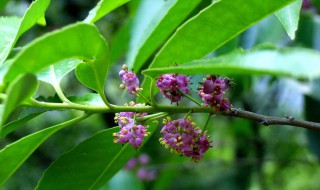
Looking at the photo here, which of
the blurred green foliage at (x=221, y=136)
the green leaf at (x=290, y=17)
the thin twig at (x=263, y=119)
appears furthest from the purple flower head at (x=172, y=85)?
the blurred green foliage at (x=221, y=136)

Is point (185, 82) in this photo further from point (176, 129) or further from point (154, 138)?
point (154, 138)

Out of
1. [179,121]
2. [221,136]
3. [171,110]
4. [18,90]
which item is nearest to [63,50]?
[18,90]

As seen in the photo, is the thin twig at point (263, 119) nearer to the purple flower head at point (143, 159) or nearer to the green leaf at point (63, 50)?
the green leaf at point (63, 50)

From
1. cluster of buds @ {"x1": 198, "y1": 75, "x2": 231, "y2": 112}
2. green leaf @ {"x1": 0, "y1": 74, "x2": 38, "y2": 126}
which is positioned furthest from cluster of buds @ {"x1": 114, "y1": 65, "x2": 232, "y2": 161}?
green leaf @ {"x1": 0, "y1": 74, "x2": 38, "y2": 126}

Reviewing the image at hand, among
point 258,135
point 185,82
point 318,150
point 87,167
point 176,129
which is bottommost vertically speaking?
point 258,135

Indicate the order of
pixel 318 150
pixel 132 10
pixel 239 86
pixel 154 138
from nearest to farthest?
1. pixel 132 10
2. pixel 318 150
3. pixel 239 86
4. pixel 154 138

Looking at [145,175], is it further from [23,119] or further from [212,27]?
[212,27]

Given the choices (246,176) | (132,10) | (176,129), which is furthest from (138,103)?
(246,176)
